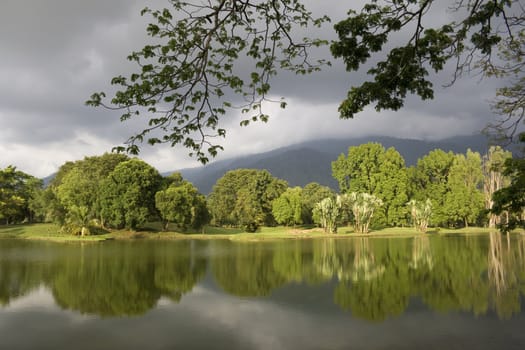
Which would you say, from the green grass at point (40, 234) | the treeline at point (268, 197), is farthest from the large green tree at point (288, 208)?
the green grass at point (40, 234)

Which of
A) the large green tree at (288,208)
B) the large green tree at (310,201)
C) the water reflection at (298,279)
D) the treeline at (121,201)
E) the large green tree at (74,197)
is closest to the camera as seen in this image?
the water reflection at (298,279)

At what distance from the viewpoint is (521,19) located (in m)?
7.73

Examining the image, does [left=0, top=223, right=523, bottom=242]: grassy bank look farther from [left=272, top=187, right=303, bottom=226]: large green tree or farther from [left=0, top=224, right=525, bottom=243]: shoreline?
[left=272, top=187, right=303, bottom=226]: large green tree

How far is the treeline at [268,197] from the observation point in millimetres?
56281

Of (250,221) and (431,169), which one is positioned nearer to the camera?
(250,221)

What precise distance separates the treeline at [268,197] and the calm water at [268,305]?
3159cm

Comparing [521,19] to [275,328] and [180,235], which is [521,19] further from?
[180,235]

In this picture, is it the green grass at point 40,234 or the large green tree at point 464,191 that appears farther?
the large green tree at point 464,191

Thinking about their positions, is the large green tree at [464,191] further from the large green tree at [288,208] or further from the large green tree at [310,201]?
the large green tree at [288,208]

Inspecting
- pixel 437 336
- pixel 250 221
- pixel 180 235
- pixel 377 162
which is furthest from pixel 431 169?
pixel 437 336

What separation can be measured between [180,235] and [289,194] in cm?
2137

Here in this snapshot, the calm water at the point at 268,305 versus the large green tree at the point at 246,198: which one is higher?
the large green tree at the point at 246,198

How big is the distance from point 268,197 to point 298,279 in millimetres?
56946

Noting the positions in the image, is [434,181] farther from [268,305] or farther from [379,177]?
[268,305]
